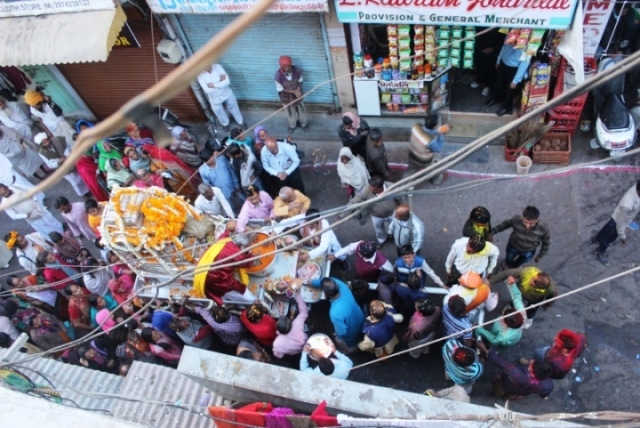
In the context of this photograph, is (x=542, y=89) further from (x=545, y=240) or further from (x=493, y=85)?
(x=545, y=240)

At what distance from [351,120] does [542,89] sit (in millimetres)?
3007

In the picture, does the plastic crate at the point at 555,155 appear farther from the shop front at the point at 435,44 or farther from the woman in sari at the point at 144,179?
the woman in sari at the point at 144,179

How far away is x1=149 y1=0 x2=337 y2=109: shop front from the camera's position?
779cm

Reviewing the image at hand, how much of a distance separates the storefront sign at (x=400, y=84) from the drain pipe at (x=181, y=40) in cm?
339

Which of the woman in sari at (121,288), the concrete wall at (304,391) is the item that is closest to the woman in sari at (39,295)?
the woman in sari at (121,288)

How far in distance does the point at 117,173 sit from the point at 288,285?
11.4 ft

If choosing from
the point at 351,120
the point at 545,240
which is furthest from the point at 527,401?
the point at 351,120

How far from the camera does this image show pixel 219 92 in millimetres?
8930

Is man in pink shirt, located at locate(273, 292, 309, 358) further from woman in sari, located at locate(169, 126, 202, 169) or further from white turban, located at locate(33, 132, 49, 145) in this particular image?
white turban, located at locate(33, 132, 49, 145)

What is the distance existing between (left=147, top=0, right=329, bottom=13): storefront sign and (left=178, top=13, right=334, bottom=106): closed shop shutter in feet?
1.45

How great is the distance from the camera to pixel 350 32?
799cm

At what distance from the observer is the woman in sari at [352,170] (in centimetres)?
708

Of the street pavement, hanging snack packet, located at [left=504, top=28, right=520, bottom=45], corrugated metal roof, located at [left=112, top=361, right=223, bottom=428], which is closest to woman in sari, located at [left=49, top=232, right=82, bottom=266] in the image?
the street pavement

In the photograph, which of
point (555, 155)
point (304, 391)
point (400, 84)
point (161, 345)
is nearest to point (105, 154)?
point (161, 345)
